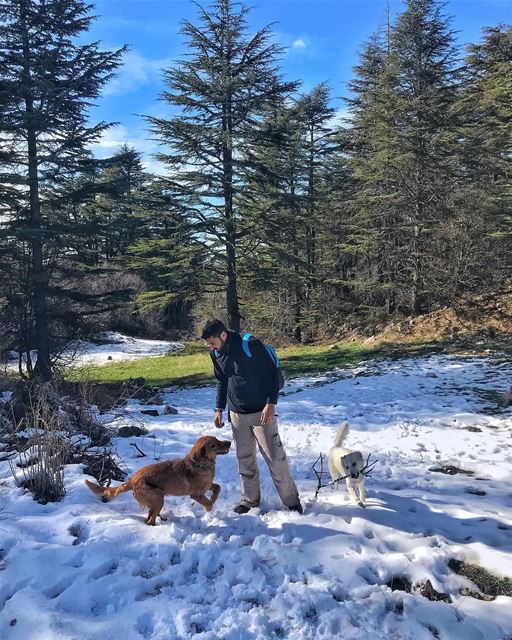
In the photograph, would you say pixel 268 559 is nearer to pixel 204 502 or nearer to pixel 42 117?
pixel 204 502

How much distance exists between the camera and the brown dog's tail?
3.85 m

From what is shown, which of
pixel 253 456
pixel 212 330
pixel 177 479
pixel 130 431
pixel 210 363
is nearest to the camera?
pixel 177 479

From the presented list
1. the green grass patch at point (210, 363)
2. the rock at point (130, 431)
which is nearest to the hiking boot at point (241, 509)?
the rock at point (130, 431)

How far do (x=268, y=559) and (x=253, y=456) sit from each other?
1.02m

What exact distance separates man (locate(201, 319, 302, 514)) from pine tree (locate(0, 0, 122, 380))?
34.5ft

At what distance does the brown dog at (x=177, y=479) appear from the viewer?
365 centimetres

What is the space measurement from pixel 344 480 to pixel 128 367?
59.3 feet

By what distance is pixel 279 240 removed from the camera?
18.0 meters

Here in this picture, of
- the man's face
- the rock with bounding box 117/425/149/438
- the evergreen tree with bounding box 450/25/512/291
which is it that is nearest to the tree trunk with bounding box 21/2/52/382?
the rock with bounding box 117/425/149/438

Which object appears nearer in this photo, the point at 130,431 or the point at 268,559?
the point at 268,559

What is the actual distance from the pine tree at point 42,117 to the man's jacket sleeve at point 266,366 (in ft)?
35.2

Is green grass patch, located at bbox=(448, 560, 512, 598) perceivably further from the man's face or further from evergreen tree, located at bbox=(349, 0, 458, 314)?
evergreen tree, located at bbox=(349, 0, 458, 314)

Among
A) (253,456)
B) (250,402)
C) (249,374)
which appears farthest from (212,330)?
(253,456)

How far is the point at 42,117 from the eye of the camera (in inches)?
489
